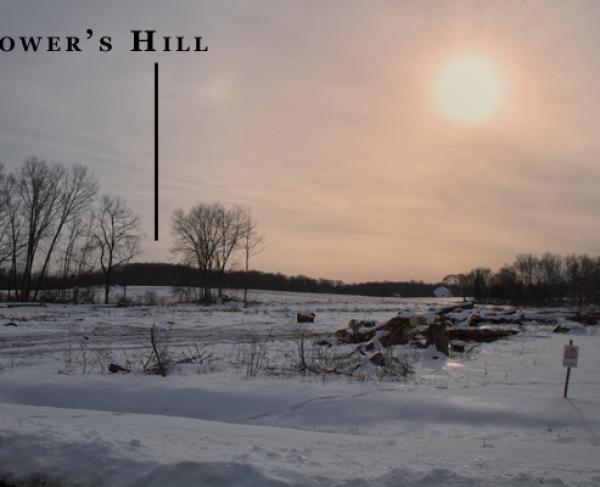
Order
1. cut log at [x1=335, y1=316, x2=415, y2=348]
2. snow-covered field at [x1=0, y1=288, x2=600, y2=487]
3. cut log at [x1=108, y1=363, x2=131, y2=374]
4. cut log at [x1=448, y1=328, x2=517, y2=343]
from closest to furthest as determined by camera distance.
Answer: snow-covered field at [x1=0, y1=288, x2=600, y2=487]
cut log at [x1=108, y1=363, x2=131, y2=374]
cut log at [x1=335, y1=316, x2=415, y2=348]
cut log at [x1=448, y1=328, x2=517, y2=343]

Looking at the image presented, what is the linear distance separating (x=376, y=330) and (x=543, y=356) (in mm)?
6322

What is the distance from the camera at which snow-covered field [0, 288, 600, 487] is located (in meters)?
4.38

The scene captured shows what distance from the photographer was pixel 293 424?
729cm

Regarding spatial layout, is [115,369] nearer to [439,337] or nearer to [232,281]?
[439,337]

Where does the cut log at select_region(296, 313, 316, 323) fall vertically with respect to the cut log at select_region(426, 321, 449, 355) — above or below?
below

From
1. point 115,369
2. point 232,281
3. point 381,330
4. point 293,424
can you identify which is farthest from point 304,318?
point 232,281

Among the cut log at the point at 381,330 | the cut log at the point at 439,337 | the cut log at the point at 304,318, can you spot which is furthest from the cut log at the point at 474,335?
the cut log at the point at 304,318

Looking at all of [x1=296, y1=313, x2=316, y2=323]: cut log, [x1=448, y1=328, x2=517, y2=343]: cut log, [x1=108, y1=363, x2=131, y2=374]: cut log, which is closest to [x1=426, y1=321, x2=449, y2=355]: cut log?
[x1=448, y1=328, x2=517, y2=343]: cut log

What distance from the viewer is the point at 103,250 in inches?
1996

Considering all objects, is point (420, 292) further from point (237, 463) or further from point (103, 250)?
point (237, 463)

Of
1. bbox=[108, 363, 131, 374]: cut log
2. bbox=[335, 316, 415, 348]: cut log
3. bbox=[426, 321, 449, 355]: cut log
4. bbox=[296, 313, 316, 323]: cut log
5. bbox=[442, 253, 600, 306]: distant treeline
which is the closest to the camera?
bbox=[108, 363, 131, 374]: cut log

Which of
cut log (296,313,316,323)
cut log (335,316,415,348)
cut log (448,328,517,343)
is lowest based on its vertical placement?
cut log (296,313,316,323)

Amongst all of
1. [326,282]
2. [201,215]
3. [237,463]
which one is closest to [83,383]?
[237,463]

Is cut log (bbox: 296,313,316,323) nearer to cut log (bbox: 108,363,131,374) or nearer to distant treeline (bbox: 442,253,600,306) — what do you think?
cut log (bbox: 108,363,131,374)
